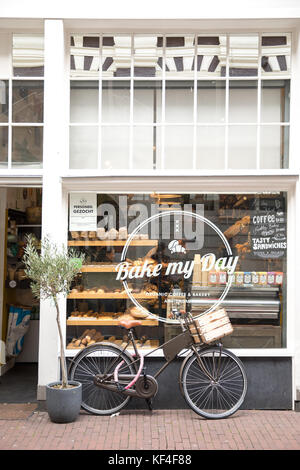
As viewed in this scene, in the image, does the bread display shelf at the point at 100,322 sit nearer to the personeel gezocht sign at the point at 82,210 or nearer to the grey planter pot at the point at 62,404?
the grey planter pot at the point at 62,404

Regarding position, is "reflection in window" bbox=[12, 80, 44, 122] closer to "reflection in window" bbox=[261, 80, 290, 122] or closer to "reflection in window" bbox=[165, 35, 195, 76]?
"reflection in window" bbox=[165, 35, 195, 76]

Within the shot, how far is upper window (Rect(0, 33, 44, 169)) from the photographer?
23.1 feet

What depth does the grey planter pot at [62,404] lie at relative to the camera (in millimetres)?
6051

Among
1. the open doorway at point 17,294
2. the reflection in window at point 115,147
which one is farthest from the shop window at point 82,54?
the open doorway at point 17,294

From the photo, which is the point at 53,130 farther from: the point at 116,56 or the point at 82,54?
the point at 116,56

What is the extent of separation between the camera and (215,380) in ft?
21.2

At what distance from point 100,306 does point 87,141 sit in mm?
2178

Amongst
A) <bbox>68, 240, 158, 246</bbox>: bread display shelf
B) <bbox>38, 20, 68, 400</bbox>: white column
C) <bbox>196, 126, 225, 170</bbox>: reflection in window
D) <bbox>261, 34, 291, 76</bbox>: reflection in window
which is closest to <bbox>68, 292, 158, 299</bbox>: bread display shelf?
<bbox>38, 20, 68, 400</bbox>: white column

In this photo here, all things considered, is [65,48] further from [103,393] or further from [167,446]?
[167,446]

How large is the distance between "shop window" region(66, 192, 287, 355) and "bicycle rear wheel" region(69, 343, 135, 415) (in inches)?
15.7

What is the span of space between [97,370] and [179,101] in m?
3.61

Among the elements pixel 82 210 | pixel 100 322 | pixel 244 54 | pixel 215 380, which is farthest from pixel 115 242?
pixel 244 54

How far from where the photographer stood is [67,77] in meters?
7.05
